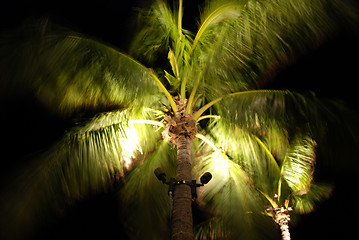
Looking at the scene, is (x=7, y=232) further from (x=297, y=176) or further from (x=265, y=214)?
(x=297, y=176)

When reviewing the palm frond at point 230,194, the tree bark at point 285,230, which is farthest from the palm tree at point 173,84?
the tree bark at point 285,230

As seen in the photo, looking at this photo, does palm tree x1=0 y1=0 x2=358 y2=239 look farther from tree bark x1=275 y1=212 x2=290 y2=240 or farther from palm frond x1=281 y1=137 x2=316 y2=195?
tree bark x1=275 y1=212 x2=290 y2=240

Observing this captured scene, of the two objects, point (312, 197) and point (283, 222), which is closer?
point (283, 222)

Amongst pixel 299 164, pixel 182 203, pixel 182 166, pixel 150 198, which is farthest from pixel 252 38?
pixel 299 164

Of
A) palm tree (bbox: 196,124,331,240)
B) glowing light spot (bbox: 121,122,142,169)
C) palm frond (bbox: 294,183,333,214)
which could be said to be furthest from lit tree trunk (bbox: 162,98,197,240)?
palm frond (bbox: 294,183,333,214)

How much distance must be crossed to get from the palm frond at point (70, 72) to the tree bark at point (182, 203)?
5.42 ft

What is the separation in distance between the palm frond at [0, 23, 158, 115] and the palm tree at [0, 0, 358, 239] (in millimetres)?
19

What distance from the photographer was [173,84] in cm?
745

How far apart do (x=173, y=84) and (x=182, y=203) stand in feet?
10.4

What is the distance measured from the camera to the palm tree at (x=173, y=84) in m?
5.41

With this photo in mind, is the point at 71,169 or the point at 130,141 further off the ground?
the point at 130,141

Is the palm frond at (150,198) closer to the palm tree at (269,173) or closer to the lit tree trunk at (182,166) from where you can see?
the palm tree at (269,173)

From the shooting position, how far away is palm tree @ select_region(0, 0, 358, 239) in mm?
5410

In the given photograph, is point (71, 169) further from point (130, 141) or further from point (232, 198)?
point (232, 198)
